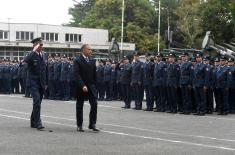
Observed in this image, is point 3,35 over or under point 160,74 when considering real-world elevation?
over

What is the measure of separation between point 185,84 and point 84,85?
6.78m

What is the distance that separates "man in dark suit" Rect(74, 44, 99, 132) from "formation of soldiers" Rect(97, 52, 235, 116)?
6365 mm

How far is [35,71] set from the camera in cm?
1459

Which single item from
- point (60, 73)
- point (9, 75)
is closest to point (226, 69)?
point (60, 73)

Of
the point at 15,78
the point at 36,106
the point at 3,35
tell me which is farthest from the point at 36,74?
the point at 3,35

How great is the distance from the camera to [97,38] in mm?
87125

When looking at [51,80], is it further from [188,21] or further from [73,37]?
[73,37]

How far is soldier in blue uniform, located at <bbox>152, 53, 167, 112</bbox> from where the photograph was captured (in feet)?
68.3

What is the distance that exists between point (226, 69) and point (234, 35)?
40754 millimetres

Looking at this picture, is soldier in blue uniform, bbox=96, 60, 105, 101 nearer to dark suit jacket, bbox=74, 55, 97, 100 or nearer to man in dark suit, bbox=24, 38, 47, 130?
man in dark suit, bbox=24, 38, 47, 130

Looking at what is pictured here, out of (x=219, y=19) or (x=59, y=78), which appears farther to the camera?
(x=219, y=19)

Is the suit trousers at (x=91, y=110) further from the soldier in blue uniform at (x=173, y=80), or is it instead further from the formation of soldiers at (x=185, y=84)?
the soldier in blue uniform at (x=173, y=80)

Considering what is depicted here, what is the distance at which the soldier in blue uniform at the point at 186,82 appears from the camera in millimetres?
19984

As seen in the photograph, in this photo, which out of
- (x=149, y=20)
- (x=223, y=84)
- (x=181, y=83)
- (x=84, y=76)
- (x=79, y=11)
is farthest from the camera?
(x=79, y=11)
